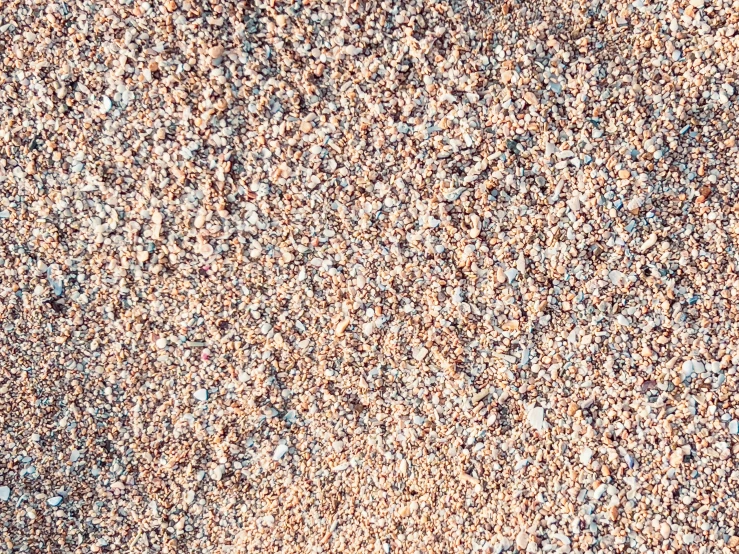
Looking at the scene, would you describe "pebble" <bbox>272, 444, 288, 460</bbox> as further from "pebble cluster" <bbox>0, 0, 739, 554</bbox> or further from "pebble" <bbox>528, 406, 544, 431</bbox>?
"pebble" <bbox>528, 406, 544, 431</bbox>

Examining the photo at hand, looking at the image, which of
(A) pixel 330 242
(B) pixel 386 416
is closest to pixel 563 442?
(B) pixel 386 416

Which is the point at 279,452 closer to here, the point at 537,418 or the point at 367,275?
the point at 367,275

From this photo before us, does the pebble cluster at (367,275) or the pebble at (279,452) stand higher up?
the pebble cluster at (367,275)

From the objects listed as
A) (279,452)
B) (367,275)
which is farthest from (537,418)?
(279,452)

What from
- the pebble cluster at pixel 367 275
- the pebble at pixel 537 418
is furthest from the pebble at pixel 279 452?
the pebble at pixel 537 418

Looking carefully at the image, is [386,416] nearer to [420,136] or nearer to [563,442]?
[563,442]

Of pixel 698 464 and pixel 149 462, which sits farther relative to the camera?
pixel 149 462

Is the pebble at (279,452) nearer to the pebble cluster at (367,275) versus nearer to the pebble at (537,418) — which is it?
the pebble cluster at (367,275)

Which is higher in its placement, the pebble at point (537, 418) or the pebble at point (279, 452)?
the pebble at point (537, 418)
